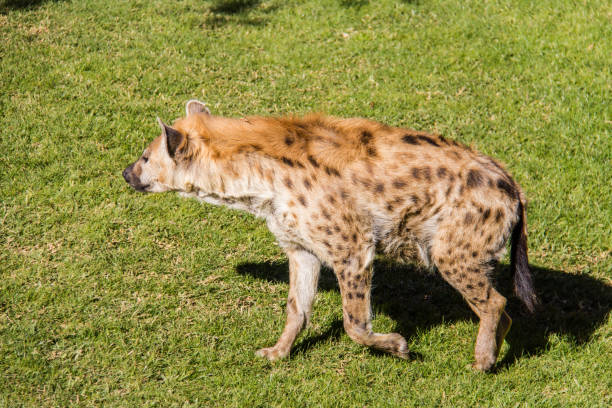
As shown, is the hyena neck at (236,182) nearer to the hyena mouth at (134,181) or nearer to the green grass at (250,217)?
the hyena mouth at (134,181)

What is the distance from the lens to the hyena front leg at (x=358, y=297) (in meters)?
4.80

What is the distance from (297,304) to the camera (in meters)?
5.35

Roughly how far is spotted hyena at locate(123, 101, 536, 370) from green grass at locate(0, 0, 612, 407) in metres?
0.68

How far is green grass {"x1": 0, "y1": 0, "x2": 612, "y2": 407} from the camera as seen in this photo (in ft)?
17.0

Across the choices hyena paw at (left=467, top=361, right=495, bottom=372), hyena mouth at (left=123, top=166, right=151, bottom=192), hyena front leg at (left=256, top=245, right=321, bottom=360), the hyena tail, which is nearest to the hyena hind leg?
hyena paw at (left=467, top=361, right=495, bottom=372)

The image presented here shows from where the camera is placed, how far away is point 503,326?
5180 mm

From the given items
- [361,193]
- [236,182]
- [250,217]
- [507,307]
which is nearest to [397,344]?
[361,193]

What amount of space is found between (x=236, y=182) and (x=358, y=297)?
115 centimetres

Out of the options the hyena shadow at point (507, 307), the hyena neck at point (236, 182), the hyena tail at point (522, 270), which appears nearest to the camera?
the hyena neck at point (236, 182)

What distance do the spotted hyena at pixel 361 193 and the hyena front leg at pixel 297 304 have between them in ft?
0.99

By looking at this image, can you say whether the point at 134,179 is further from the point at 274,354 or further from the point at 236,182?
the point at 274,354

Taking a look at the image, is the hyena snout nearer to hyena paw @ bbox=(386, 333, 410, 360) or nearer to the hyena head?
the hyena head

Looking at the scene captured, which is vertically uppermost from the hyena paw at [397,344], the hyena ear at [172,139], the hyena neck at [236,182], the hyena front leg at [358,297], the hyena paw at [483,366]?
the hyena ear at [172,139]

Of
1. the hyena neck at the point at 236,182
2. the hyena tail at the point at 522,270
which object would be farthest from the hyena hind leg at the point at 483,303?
the hyena neck at the point at 236,182
